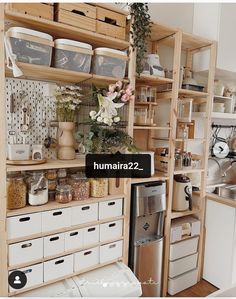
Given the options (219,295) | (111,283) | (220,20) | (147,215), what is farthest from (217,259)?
(220,20)

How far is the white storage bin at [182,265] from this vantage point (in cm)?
208

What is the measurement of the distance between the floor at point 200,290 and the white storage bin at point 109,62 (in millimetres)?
2013

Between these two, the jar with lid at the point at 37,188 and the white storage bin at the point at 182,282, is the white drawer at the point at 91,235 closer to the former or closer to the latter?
the jar with lid at the point at 37,188

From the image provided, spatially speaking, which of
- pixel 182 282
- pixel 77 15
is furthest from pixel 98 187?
pixel 182 282

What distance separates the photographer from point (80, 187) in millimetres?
1608

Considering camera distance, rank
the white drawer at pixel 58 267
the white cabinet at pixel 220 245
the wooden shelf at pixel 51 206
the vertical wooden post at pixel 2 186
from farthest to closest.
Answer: the white cabinet at pixel 220 245 → the white drawer at pixel 58 267 → the wooden shelf at pixel 51 206 → the vertical wooden post at pixel 2 186

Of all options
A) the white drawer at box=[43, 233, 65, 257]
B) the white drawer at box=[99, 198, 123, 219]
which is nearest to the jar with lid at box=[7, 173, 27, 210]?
the white drawer at box=[43, 233, 65, 257]

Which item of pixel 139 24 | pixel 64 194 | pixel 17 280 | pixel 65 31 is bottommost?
pixel 17 280

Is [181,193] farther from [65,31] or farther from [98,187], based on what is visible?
[65,31]

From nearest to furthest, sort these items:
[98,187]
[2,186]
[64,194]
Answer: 1. [2,186]
2. [64,194]
3. [98,187]

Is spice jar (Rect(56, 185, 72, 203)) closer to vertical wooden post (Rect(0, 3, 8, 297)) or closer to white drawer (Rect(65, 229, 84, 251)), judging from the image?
white drawer (Rect(65, 229, 84, 251))

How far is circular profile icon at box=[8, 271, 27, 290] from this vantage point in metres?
1.36

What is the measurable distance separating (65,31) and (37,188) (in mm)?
1015

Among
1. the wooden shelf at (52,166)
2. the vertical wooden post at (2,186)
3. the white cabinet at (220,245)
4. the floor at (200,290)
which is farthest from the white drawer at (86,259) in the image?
the white cabinet at (220,245)
